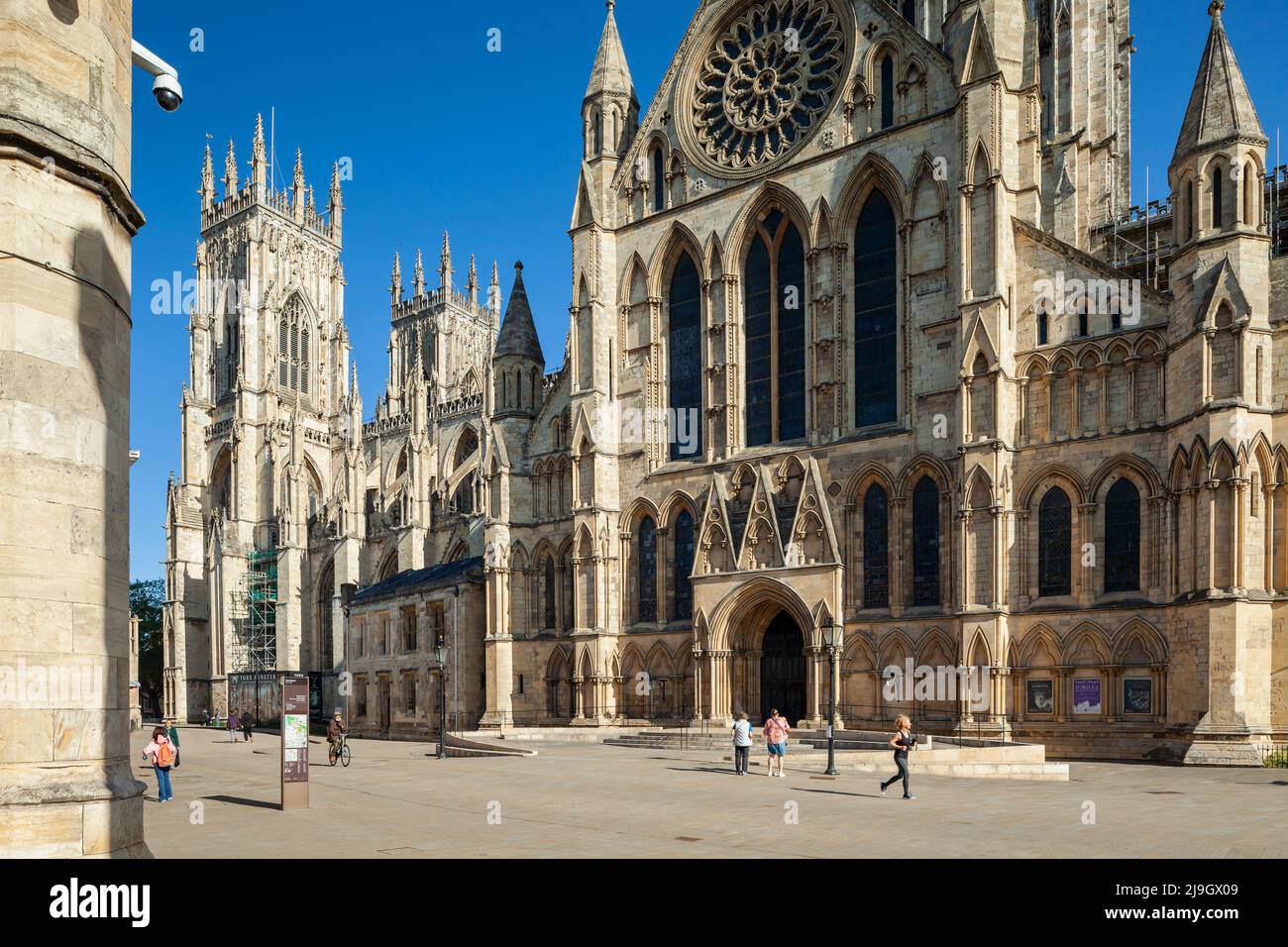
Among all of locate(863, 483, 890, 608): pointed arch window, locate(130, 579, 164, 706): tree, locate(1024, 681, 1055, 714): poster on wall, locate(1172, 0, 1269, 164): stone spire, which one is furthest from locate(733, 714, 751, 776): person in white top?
locate(130, 579, 164, 706): tree

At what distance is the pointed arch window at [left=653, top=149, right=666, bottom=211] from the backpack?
26.1 metres

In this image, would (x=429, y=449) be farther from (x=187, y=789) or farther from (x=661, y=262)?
(x=187, y=789)

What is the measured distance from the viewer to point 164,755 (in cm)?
2000

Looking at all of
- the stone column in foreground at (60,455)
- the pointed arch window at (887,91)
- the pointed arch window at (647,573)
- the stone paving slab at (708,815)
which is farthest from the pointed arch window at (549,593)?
the stone column in foreground at (60,455)

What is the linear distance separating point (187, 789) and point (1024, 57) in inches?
1235

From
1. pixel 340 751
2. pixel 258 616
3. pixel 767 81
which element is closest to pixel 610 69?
pixel 767 81

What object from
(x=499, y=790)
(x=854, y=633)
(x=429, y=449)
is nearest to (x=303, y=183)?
(x=429, y=449)

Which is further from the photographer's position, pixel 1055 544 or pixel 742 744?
pixel 1055 544

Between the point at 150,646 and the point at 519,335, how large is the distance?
72.4 metres

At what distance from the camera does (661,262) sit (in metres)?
39.7

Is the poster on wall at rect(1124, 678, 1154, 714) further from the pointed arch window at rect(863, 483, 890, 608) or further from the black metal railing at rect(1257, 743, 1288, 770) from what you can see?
the pointed arch window at rect(863, 483, 890, 608)

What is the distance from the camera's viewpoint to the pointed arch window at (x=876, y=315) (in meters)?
33.9

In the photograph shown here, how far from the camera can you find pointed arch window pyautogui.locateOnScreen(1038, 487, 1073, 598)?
2973 cm

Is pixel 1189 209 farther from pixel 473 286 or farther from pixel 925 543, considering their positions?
pixel 473 286
